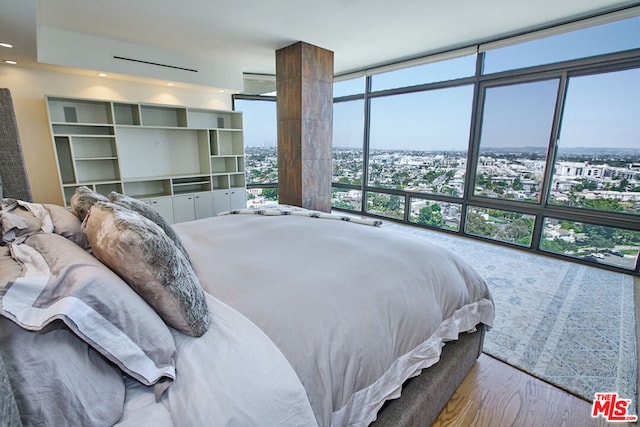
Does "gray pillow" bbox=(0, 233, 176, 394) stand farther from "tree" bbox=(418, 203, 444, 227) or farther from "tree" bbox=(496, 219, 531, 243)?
"tree" bbox=(418, 203, 444, 227)

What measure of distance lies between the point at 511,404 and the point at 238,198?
4.51m

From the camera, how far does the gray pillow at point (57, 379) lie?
1.90ft

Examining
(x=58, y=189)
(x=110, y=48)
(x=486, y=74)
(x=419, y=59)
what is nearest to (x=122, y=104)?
(x=110, y=48)

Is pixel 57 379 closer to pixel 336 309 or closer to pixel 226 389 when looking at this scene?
pixel 226 389

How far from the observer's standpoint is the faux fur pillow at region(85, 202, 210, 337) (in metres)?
0.88

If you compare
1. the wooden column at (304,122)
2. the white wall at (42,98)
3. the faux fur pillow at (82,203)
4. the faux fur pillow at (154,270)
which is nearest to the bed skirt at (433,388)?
the faux fur pillow at (154,270)

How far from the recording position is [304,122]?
4.03m

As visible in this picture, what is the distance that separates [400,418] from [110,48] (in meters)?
4.85

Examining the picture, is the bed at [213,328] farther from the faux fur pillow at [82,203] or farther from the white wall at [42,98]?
the white wall at [42,98]

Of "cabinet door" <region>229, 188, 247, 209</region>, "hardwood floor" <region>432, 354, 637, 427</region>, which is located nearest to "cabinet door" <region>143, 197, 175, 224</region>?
"cabinet door" <region>229, 188, 247, 209</region>

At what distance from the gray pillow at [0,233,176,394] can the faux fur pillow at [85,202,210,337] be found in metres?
0.04

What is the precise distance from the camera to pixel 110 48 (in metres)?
3.67

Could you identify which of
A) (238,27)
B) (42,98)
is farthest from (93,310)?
(42,98)

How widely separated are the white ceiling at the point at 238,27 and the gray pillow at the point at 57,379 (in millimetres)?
2594
